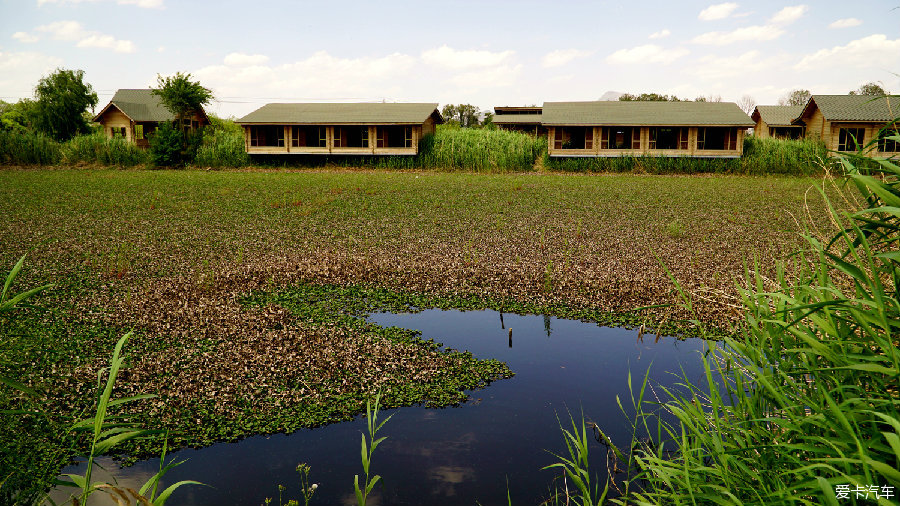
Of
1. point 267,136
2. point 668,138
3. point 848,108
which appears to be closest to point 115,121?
point 267,136

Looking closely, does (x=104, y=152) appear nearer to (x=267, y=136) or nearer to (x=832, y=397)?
(x=267, y=136)

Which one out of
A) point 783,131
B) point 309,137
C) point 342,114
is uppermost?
point 783,131

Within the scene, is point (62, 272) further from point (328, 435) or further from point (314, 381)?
point (328, 435)

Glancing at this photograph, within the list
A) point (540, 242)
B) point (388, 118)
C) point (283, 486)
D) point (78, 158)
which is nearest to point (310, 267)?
point (540, 242)

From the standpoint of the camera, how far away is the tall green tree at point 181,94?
105ft

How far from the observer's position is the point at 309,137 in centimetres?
3619

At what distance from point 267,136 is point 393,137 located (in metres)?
7.70

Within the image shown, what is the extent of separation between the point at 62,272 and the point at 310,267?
3747 mm

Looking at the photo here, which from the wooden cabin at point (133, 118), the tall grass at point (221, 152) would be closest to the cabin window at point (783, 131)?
the tall grass at point (221, 152)

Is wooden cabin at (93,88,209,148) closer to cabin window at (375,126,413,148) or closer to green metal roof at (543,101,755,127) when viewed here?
cabin window at (375,126,413,148)

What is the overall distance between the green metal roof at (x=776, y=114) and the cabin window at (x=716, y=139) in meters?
13.6

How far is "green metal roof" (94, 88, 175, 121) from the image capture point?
146 ft

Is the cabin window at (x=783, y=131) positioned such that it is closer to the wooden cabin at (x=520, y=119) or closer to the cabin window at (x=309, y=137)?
the wooden cabin at (x=520, y=119)

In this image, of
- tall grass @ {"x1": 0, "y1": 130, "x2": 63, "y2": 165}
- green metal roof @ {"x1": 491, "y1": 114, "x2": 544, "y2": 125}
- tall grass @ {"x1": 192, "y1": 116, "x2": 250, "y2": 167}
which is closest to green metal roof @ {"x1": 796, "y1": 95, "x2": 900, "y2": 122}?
green metal roof @ {"x1": 491, "y1": 114, "x2": 544, "y2": 125}
